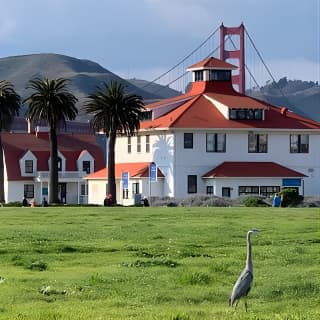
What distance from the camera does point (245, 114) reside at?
97.6 m

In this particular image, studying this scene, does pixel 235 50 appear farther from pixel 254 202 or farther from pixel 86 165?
pixel 254 202

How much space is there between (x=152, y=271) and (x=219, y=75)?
84177 millimetres

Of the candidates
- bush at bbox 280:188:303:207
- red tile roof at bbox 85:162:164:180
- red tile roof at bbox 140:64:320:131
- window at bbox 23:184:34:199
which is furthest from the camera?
window at bbox 23:184:34:199

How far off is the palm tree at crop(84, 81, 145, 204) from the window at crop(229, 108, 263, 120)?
36.0ft

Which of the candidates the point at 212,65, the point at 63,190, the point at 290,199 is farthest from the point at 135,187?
the point at 63,190

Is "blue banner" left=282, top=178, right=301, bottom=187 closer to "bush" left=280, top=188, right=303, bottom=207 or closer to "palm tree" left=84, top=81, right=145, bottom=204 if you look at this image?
"palm tree" left=84, top=81, right=145, bottom=204

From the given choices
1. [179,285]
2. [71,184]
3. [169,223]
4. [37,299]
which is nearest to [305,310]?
[179,285]

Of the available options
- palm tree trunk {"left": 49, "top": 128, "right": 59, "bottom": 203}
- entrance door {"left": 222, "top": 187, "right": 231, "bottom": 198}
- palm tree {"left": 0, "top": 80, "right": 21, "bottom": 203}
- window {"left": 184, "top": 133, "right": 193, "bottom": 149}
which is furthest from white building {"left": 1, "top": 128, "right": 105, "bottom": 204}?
entrance door {"left": 222, "top": 187, "right": 231, "bottom": 198}

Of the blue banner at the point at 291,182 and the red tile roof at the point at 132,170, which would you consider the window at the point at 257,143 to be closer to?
the blue banner at the point at 291,182

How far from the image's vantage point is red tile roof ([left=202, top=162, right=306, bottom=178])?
91.8m

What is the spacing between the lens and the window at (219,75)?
346ft

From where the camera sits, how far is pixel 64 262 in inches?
971

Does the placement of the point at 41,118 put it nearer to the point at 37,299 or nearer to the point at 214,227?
the point at 214,227

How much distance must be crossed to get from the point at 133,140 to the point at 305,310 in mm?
83363
